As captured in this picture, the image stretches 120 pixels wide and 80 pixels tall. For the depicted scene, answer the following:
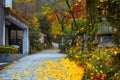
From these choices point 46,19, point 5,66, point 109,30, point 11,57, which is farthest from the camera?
point 46,19

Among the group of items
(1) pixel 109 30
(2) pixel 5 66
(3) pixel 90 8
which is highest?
(3) pixel 90 8

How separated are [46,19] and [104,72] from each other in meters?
50.7

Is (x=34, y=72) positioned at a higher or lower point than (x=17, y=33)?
lower

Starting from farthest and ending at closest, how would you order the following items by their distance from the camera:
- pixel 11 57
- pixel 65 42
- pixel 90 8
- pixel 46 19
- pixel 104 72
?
pixel 46 19 < pixel 65 42 < pixel 11 57 < pixel 90 8 < pixel 104 72

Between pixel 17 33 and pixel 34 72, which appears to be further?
pixel 17 33

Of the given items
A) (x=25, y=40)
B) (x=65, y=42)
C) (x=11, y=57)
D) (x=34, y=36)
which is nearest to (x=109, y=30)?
(x=11, y=57)

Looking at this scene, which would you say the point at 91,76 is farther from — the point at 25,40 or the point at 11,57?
the point at 25,40

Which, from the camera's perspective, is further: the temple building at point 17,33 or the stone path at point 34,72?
the temple building at point 17,33

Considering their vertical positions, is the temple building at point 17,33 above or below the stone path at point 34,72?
above

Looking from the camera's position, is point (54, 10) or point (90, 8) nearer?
point (90, 8)

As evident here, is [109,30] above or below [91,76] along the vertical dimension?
above

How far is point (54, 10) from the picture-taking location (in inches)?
1919

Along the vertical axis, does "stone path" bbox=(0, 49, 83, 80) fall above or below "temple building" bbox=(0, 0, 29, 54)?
below

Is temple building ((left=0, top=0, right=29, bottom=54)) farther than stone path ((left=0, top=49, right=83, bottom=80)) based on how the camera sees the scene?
Yes
